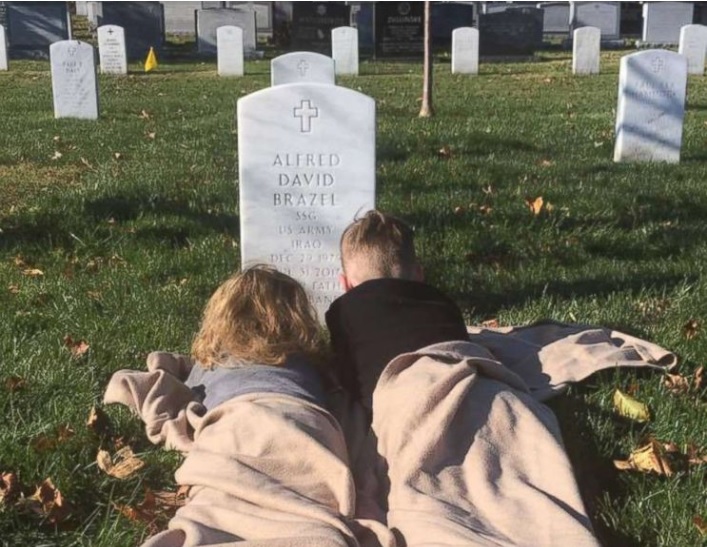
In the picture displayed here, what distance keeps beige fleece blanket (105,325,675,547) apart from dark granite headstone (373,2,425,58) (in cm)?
2562

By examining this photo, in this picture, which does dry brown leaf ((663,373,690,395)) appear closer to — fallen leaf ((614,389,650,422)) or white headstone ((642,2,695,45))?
fallen leaf ((614,389,650,422))

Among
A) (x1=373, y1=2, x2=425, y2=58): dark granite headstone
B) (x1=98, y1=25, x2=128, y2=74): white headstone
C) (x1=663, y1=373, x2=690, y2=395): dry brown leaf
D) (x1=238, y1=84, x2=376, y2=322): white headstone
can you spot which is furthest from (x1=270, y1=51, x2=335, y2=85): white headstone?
(x1=373, y1=2, x2=425, y2=58): dark granite headstone

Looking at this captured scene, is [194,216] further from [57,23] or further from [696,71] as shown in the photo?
[57,23]

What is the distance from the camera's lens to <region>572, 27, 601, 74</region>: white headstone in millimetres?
22656

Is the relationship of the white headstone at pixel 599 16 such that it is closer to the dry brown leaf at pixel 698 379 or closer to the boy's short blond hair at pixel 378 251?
the dry brown leaf at pixel 698 379

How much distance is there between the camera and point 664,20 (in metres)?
34.4

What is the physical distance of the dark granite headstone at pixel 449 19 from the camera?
3209 centimetres

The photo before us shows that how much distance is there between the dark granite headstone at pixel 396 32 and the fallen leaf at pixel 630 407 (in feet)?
82.8

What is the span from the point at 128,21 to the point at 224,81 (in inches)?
421

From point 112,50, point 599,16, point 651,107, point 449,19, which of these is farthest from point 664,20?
point 651,107

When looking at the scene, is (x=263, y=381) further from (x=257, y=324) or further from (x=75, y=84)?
(x=75, y=84)

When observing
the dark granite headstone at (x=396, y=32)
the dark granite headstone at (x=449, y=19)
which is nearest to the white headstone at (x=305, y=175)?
the dark granite headstone at (x=396, y=32)

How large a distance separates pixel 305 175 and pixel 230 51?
18684 mm

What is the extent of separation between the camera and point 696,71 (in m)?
22.5
